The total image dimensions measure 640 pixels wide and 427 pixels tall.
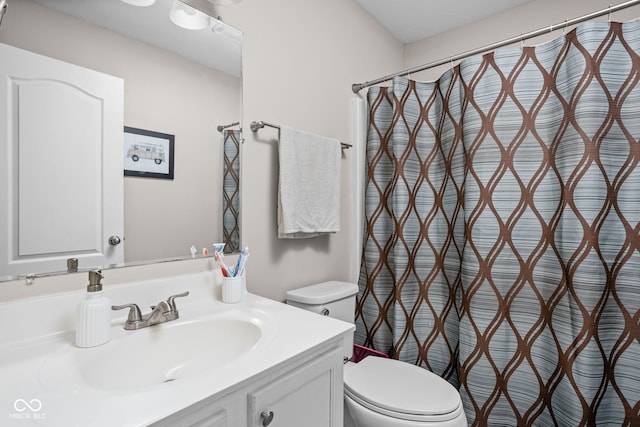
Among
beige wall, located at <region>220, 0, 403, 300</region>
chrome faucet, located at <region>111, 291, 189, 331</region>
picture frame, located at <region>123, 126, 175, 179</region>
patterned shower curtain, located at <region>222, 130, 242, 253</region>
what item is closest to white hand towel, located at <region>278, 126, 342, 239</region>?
beige wall, located at <region>220, 0, 403, 300</region>

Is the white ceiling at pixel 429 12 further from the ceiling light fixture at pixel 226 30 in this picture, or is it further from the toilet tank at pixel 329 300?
the toilet tank at pixel 329 300

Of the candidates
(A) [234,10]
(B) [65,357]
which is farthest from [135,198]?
(A) [234,10]

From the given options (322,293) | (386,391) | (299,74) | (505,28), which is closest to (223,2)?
(299,74)

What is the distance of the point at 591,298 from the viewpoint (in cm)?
120

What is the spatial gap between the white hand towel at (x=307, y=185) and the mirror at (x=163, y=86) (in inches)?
8.3

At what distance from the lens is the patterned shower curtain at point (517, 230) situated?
120 centimetres

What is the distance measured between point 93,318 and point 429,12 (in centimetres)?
226

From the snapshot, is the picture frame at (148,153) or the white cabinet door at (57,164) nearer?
the white cabinet door at (57,164)

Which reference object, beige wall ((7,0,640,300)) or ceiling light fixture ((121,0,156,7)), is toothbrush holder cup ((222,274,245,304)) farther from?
ceiling light fixture ((121,0,156,7))

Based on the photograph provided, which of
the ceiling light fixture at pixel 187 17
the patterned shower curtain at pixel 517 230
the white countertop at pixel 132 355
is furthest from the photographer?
the patterned shower curtain at pixel 517 230

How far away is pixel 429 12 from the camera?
6.39 feet

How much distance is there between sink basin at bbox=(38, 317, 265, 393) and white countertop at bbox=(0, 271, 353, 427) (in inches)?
0.8

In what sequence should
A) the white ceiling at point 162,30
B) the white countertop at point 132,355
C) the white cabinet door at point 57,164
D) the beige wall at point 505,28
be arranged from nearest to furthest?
the white countertop at point 132,355 < the white cabinet door at point 57,164 < the white ceiling at point 162,30 < the beige wall at point 505,28

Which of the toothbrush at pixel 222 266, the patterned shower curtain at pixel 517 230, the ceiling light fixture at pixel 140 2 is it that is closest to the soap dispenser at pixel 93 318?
the toothbrush at pixel 222 266
